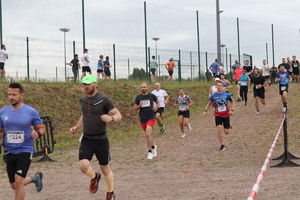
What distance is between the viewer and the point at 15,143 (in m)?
5.88

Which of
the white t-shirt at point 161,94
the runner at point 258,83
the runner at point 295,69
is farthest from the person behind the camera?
the runner at point 295,69

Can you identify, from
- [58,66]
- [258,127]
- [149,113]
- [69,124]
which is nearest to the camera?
[149,113]

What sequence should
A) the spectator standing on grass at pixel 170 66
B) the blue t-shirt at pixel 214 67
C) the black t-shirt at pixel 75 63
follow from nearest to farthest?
the black t-shirt at pixel 75 63
the blue t-shirt at pixel 214 67
the spectator standing on grass at pixel 170 66

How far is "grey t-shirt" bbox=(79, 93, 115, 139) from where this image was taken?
6469 millimetres

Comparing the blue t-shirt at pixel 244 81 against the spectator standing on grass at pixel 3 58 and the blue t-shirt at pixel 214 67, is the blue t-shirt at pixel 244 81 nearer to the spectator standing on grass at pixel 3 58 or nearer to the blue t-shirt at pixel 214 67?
the blue t-shirt at pixel 214 67

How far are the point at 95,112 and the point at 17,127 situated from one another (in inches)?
45.0

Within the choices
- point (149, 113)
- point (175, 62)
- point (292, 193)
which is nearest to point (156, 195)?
point (292, 193)

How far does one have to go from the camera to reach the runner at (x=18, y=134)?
581cm

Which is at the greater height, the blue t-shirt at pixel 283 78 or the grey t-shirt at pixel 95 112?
the blue t-shirt at pixel 283 78

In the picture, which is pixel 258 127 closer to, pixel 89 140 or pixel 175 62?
pixel 89 140

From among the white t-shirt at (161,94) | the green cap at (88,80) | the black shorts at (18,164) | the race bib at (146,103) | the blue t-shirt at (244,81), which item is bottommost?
the black shorts at (18,164)

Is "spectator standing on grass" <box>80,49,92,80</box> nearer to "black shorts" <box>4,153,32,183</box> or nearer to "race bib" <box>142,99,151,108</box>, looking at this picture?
"race bib" <box>142,99,151,108</box>

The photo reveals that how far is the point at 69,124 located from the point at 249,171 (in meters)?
10.0

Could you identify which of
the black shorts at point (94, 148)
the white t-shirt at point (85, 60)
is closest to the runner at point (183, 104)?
the white t-shirt at point (85, 60)
